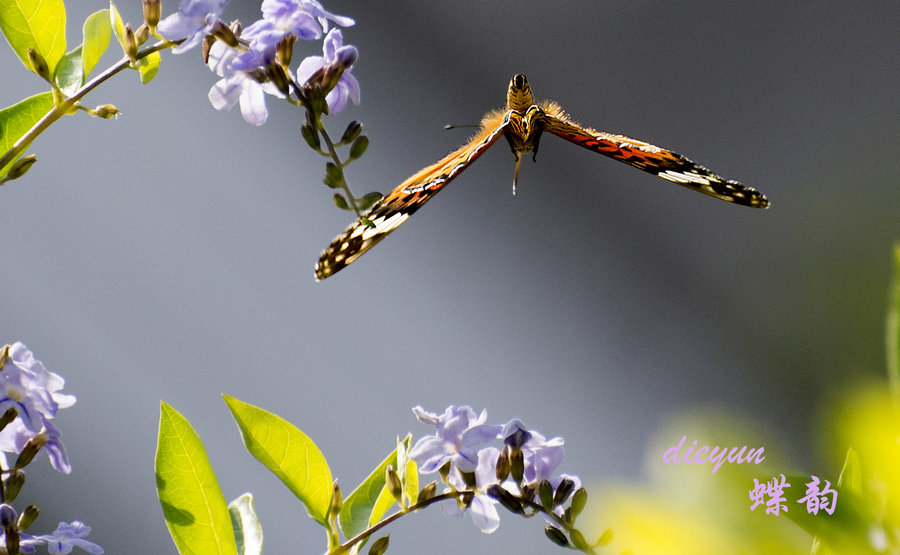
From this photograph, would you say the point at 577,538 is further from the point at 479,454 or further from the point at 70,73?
the point at 70,73

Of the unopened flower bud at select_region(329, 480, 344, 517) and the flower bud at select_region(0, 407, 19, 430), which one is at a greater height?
the unopened flower bud at select_region(329, 480, 344, 517)

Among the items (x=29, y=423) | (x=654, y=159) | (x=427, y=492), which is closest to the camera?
(x=29, y=423)

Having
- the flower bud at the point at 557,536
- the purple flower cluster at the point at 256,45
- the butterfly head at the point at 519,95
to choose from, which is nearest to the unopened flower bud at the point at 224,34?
the purple flower cluster at the point at 256,45

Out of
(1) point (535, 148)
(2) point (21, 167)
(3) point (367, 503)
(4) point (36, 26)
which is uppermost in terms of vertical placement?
(1) point (535, 148)

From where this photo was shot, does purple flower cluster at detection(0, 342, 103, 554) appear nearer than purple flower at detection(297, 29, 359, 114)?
Yes

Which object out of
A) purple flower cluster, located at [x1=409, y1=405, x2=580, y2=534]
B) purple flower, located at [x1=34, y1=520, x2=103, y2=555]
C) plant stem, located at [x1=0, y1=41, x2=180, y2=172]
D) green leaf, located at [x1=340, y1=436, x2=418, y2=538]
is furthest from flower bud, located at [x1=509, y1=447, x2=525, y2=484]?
plant stem, located at [x1=0, y1=41, x2=180, y2=172]

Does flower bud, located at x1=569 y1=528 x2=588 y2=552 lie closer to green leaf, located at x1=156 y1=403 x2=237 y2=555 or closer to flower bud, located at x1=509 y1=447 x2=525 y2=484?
flower bud, located at x1=509 y1=447 x2=525 y2=484

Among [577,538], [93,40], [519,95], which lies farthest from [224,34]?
[577,538]
